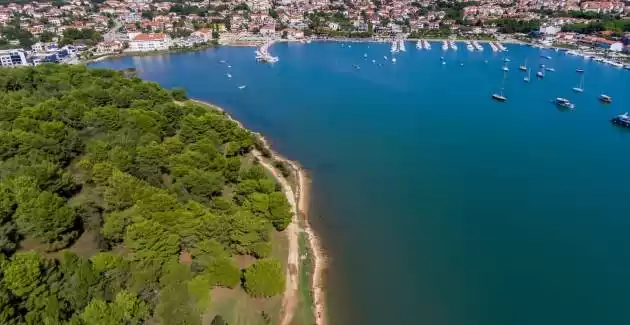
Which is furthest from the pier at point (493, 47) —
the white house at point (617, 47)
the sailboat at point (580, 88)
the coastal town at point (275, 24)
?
the sailboat at point (580, 88)

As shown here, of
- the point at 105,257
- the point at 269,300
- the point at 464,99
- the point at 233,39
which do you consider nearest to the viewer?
the point at 105,257

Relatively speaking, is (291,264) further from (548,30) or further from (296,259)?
(548,30)

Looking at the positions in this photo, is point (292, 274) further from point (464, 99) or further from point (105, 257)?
point (464, 99)

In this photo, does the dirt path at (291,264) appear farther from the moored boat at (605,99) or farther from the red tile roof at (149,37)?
the red tile roof at (149,37)

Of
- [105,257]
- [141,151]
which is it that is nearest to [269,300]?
[105,257]

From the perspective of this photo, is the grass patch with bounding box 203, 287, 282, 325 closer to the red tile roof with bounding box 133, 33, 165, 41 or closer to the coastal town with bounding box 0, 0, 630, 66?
the coastal town with bounding box 0, 0, 630, 66

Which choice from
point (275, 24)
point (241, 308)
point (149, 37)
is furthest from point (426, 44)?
point (241, 308)
